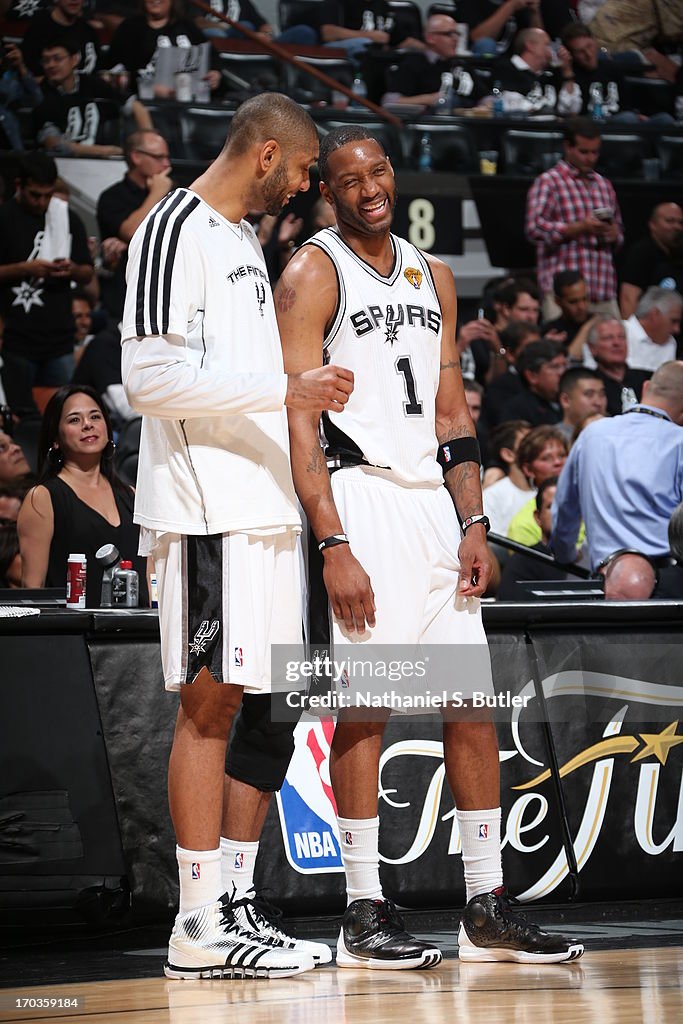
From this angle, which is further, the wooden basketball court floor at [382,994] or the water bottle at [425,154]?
the water bottle at [425,154]

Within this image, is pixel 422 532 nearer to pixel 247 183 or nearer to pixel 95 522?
pixel 247 183

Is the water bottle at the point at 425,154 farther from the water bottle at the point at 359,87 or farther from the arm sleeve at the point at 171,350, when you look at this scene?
the arm sleeve at the point at 171,350

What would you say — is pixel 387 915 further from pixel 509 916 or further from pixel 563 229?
pixel 563 229

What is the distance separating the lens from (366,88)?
42.2ft

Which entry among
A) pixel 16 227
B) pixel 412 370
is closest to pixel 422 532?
pixel 412 370

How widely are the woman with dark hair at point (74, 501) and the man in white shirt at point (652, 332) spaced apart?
223 inches

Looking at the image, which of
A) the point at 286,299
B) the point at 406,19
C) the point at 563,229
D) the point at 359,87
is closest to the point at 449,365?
the point at 286,299

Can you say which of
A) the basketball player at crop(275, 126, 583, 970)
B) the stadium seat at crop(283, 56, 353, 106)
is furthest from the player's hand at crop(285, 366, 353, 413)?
the stadium seat at crop(283, 56, 353, 106)

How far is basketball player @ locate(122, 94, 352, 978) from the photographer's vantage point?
3104 millimetres

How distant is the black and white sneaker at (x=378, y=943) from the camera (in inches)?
124

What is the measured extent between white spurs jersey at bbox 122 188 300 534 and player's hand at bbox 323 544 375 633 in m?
0.13

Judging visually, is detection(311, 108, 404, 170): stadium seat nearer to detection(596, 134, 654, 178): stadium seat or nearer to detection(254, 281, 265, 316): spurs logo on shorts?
detection(596, 134, 654, 178): stadium seat

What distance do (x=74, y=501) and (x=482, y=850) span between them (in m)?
2.72

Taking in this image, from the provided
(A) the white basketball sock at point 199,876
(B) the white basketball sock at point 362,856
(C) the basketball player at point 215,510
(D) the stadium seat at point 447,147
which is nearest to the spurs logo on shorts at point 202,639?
(C) the basketball player at point 215,510
